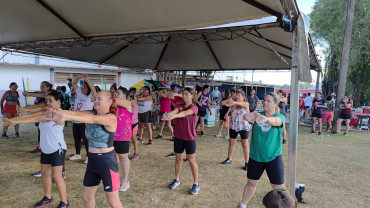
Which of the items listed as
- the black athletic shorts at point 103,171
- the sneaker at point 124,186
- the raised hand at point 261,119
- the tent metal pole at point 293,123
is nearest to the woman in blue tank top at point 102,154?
the black athletic shorts at point 103,171

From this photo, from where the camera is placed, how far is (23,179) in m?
4.41

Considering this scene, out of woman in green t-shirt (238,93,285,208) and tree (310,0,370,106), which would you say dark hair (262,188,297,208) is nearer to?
woman in green t-shirt (238,93,285,208)

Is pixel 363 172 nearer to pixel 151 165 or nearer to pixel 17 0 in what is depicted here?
pixel 151 165

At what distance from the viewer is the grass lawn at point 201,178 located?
12.4 feet

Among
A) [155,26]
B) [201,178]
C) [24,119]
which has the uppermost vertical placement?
[155,26]

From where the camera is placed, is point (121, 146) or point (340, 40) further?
point (340, 40)

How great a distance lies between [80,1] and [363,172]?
7.51 meters

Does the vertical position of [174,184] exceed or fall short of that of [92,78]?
it falls short

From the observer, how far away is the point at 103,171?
252 centimetres

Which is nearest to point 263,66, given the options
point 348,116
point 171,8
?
point 348,116

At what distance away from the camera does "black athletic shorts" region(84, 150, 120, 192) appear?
2.52m

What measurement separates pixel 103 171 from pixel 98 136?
0.39 metres

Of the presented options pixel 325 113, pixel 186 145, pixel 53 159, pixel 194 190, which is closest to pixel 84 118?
pixel 53 159

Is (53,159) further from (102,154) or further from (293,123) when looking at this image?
(293,123)
